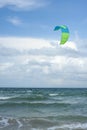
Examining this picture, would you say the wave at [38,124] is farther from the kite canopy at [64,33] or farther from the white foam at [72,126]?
the kite canopy at [64,33]

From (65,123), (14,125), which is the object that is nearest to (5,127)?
(14,125)

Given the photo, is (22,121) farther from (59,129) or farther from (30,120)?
(59,129)

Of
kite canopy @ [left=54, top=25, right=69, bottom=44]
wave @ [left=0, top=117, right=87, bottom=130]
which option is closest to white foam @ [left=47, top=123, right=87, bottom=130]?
wave @ [left=0, top=117, right=87, bottom=130]

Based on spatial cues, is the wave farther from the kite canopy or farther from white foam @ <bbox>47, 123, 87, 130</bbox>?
the kite canopy

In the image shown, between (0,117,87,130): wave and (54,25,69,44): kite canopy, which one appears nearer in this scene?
(54,25,69,44): kite canopy

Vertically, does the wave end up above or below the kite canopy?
below

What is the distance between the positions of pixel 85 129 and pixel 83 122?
92.4 inches

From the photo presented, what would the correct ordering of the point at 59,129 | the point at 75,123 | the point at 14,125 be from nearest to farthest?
the point at 59,129 → the point at 14,125 → the point at 75,123

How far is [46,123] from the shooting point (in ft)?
49.5

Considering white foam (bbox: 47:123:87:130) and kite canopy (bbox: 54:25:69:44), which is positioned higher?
kite canopy (bbox: 54:25:69:44)

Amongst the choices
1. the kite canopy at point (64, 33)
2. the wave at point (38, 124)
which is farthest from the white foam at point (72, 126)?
the kite canopy at point (64, 33)

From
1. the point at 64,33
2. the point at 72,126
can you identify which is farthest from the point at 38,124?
the point at 64,33

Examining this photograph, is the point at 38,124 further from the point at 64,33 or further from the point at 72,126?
the point at 64,33

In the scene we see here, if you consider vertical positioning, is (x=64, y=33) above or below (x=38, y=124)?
above
